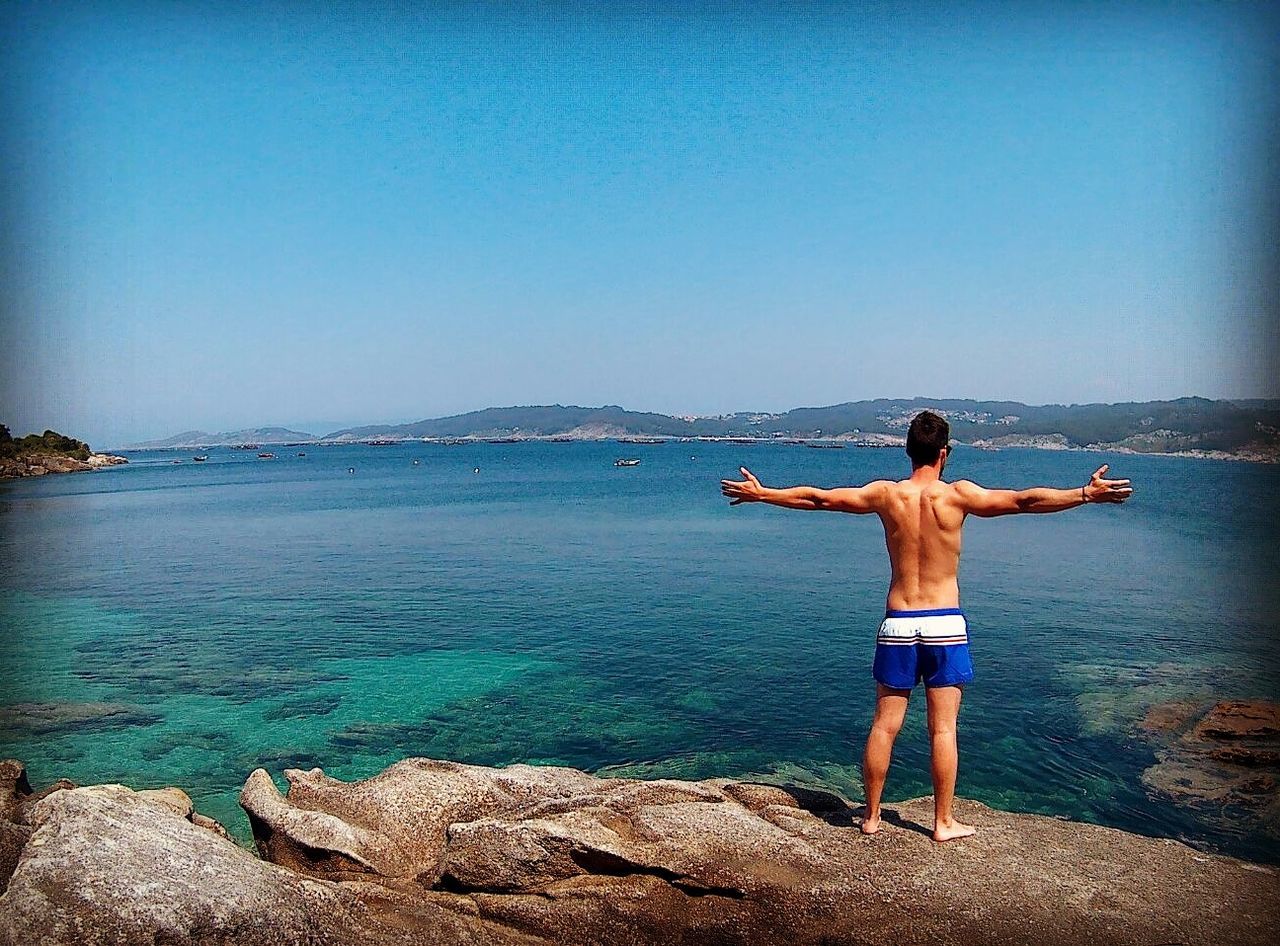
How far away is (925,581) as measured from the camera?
671 cm

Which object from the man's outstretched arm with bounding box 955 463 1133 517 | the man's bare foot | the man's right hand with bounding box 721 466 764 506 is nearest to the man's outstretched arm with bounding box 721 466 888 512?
the man's right hand with bounding box 721 466 764 506

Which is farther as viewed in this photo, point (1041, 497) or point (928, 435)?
point (928, 435)

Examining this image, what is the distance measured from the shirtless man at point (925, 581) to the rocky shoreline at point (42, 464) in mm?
93774

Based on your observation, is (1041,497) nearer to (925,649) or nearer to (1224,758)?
(925,649)

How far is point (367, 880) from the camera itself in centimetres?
702

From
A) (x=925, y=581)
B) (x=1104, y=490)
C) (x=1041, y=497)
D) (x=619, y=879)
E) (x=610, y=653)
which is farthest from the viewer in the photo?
(x=610, y=653)

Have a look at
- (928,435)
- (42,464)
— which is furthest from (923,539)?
(42,464)

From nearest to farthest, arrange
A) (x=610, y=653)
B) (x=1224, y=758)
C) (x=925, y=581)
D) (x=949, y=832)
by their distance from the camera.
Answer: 1. (x=925, y=581)
2. (x=949, y=832)
3. (x=1224, y=758)
4. (x=610, y=653)

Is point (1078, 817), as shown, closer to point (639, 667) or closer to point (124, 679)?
point (639, 667)

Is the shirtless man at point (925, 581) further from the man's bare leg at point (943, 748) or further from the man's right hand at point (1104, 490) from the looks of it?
the man's right hand at point (1104, 490)

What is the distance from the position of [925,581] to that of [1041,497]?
1.06m

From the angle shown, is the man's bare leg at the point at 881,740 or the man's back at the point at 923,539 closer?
the man's back at the point at 923,539

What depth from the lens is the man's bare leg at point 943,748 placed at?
6707 mm

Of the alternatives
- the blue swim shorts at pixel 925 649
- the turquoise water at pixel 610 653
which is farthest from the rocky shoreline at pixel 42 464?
A: the blue swim shorts at pixel 925 649
